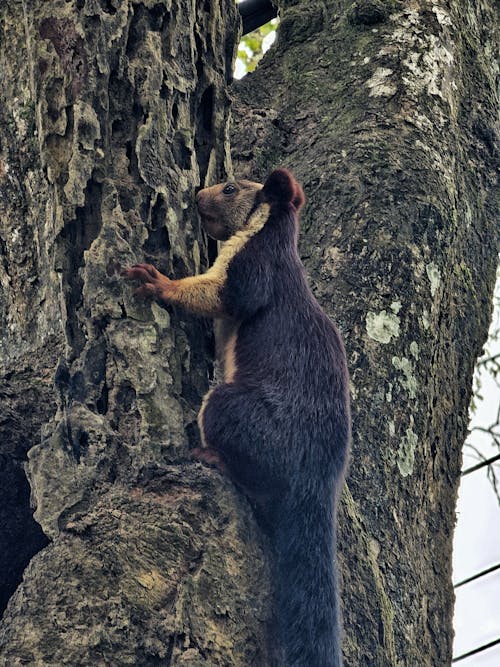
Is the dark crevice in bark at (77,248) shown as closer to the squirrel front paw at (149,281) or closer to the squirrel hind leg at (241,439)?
the squirrel front paw at (149,281)

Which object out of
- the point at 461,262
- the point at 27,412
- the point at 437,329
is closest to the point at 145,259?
the point at 27,412

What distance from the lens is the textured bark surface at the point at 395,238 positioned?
3209mm

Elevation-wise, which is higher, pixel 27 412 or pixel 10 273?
pixel 10 273

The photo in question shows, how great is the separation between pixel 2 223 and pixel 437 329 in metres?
1.62

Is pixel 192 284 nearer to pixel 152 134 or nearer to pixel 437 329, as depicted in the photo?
pixel 152 134

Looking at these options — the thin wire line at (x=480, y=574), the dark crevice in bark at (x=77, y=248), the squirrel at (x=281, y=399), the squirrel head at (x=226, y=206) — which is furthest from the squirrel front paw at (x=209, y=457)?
the thin wire line at (x=480, y=574)

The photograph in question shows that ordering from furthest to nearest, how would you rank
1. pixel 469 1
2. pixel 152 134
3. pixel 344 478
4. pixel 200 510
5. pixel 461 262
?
1. pixel 469 1
2. pixel 461 262
3. pixel 344 478
4. pixel 152 134
5. pixel 200 510

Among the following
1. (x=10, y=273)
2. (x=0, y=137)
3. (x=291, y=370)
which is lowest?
(x=291, y=370)

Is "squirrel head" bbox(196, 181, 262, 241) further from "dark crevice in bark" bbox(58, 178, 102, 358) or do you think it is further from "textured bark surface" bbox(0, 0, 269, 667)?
"dark crevice in bark" bbox(58, 178, 102, 358)

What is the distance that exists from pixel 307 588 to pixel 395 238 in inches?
53.0

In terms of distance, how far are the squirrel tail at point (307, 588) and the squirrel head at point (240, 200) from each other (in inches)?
43.4

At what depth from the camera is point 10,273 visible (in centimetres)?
360

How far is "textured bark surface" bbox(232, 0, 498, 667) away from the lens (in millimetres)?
3209

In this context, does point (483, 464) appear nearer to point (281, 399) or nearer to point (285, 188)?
point (285, 188)
